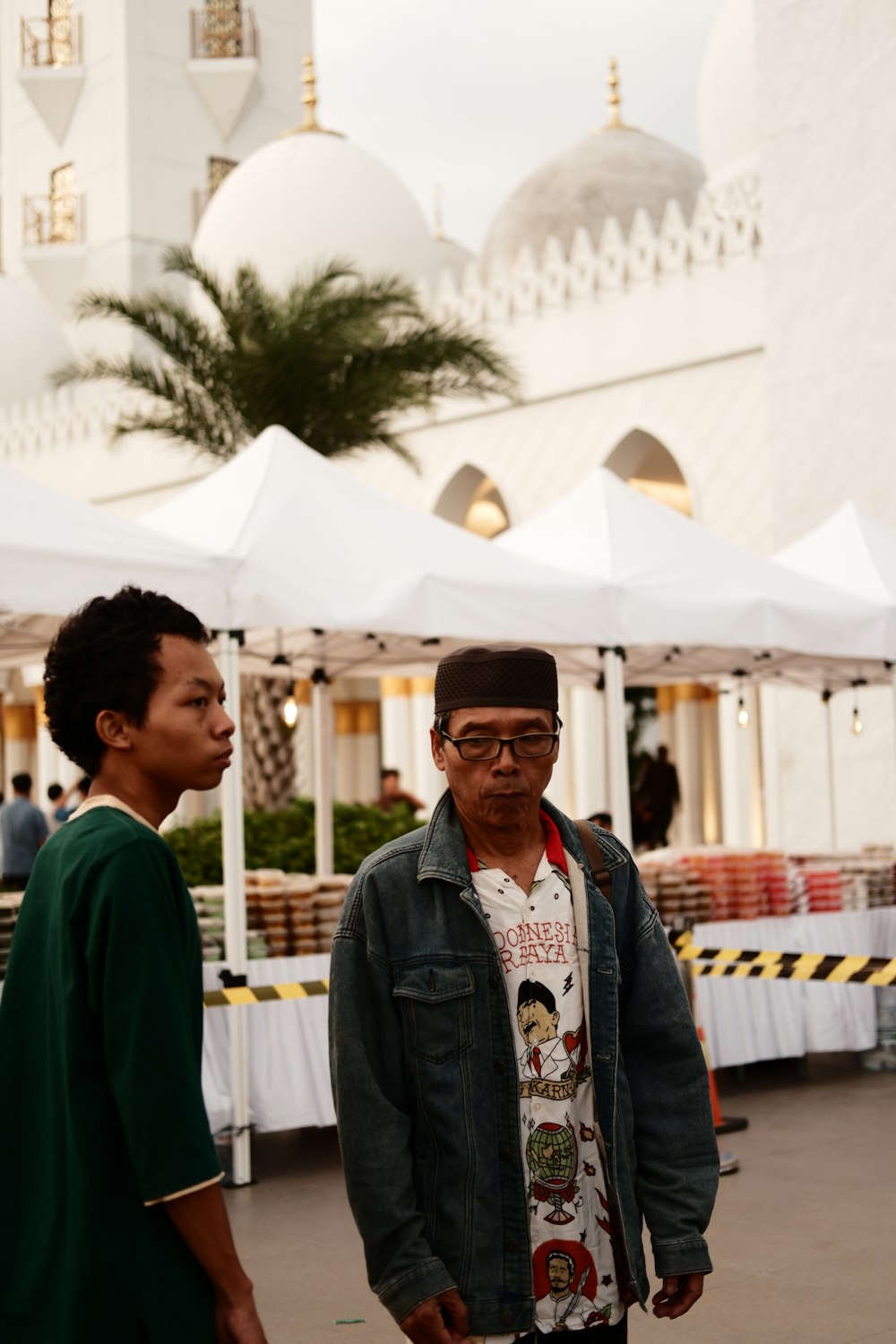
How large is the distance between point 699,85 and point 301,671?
55.0 feet

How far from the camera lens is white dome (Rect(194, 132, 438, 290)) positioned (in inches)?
987

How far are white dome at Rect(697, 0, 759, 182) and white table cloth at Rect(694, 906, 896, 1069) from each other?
15.1 metres

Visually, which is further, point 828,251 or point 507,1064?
point 828,251

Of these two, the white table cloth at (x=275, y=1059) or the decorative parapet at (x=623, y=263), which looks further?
the decorative parapet at (x=623, y=263)

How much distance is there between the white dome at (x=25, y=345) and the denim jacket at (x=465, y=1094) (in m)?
29.9

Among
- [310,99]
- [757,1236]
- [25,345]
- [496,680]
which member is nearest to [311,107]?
[310,99]

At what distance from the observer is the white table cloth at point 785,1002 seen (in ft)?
28.1

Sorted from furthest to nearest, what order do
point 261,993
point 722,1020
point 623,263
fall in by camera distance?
1. point 623,263
2. point 722,1020
3. point 261,993

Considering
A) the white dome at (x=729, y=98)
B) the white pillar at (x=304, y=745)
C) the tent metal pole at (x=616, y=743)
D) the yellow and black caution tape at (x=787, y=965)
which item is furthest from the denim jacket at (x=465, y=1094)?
the white dome at (x=729, y=98)

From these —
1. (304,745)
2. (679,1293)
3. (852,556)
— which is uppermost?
(852,556)

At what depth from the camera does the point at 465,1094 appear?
235 cm

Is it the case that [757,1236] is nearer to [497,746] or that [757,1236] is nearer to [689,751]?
[497,746]

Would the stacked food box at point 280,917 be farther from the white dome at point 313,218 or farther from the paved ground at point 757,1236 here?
the white dome at point 313,218

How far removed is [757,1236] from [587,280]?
51.4 ft
